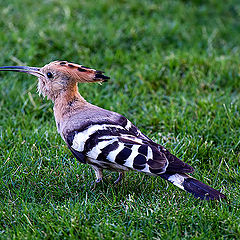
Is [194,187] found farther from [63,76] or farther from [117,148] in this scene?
[63,76]

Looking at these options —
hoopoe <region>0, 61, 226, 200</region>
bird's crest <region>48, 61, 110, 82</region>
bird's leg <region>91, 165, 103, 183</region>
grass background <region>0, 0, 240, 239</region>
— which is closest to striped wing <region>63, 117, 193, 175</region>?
hoopoe <region>0, 61, 226, 200</region>

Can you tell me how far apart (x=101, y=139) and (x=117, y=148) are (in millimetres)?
158

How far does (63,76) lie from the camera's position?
3.60 m

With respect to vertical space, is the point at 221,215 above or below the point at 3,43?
below

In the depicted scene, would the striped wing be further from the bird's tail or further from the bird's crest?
the bird's crest

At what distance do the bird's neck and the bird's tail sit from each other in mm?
974

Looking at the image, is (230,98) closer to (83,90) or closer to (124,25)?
(83,90)

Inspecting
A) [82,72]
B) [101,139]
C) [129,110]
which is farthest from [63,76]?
[129,110]

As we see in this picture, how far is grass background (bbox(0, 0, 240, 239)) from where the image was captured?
9.61 ft

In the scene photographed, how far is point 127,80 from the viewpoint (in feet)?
16.9

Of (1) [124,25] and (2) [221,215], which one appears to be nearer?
(2) [221,215]

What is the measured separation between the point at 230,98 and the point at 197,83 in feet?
1.61

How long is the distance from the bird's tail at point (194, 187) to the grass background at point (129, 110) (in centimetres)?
6

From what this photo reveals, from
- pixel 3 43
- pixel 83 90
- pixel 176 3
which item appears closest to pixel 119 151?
pixel 83 90
